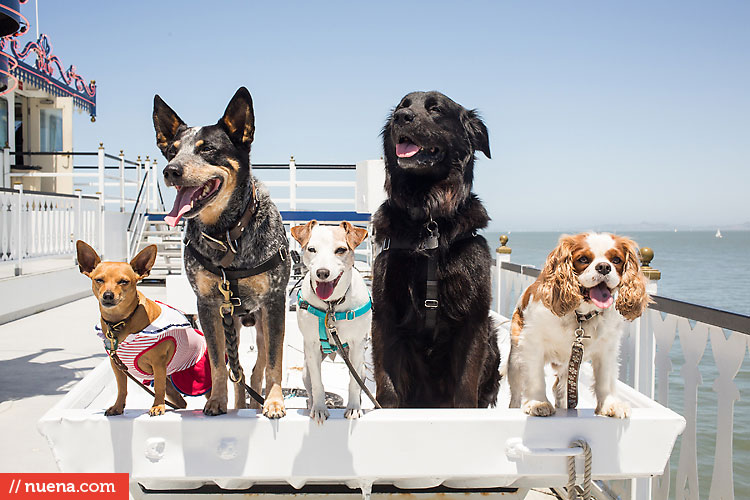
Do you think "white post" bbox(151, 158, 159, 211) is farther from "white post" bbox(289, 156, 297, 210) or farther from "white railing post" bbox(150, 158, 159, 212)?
"white post" bbox(289, 156, 297, 210)

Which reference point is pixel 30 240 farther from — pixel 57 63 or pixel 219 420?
pixel 219 420

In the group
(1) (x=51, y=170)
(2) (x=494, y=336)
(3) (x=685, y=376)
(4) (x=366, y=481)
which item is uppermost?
(1) (x=51, y=170)

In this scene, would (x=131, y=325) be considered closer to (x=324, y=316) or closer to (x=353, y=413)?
(x=324, y=316)

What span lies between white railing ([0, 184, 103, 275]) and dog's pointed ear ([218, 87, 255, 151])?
9236 mm

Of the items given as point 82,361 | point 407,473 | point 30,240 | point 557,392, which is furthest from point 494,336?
point 30,240

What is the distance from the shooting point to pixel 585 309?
203cm

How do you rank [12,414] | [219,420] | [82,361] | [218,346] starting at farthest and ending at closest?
1. [82,361]
2. [12,414]
3. [218,346]
4. [219,420]

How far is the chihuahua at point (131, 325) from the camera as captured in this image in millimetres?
2051

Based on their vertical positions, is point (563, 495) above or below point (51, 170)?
below

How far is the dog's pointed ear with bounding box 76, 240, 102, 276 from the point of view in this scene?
6.82 feet

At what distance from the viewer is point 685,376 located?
271 cm

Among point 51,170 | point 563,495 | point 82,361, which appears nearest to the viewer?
point 563,495

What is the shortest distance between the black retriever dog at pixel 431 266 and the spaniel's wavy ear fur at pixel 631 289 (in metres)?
0.64

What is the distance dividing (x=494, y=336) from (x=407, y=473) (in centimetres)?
100
